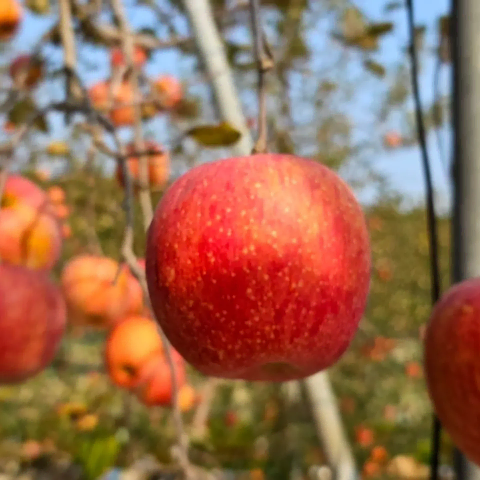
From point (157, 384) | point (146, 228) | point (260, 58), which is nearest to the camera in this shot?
point (260, 58)

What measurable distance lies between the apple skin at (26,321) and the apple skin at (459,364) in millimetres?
483

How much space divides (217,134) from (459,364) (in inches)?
11.1

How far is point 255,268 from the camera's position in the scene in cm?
41

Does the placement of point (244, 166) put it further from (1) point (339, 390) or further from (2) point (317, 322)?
(1) point (339, 390)

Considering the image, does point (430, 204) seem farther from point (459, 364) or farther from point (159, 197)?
point (159, 197)

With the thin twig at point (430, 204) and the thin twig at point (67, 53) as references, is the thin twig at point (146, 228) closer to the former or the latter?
the thin twig at point (67, 53)

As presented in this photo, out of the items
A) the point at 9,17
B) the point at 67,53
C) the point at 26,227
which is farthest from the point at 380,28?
the point at 9,17

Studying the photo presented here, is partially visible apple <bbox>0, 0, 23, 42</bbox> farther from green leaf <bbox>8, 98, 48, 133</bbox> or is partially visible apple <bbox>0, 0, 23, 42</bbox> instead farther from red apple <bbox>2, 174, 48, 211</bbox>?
red apple <bbox>2, 174, 48, 211</bbox>

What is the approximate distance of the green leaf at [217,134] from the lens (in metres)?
0.55

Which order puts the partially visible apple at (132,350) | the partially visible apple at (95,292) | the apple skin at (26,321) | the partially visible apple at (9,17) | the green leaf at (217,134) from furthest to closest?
the partially visible apple at (9,17) < the partially visible apple at (95,292) < the partially visible apple at (132,350) < the apple skin at (26,321) < the green leaf at (217,134)

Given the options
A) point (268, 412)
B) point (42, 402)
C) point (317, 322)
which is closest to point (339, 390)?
point (268, 412)

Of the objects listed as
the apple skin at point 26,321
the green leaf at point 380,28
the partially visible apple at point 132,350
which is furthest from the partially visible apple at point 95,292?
the green leaf at point 380,28

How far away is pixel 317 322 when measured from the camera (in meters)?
0.42

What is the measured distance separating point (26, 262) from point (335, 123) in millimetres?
1949
